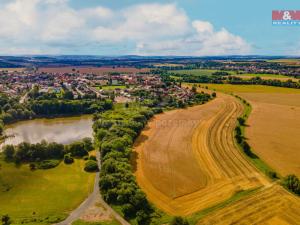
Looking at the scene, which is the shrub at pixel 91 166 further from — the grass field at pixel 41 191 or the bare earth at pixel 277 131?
the bare earth at pixel 277 131

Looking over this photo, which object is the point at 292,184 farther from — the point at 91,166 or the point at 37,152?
the point at 37,152

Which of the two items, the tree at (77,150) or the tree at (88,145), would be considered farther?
the tree at (88,145)

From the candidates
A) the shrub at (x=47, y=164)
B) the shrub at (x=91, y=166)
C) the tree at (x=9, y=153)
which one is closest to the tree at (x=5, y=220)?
the shrub at (x=47, y=164)

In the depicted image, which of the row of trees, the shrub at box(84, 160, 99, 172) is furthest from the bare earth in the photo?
the row of trees

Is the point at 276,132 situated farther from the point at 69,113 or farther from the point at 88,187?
the point at 69,113

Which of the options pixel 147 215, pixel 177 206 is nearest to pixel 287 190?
pixel 177 206

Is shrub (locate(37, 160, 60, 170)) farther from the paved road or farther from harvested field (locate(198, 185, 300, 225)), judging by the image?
harvested field (locate(198, 185, 300, 225))
